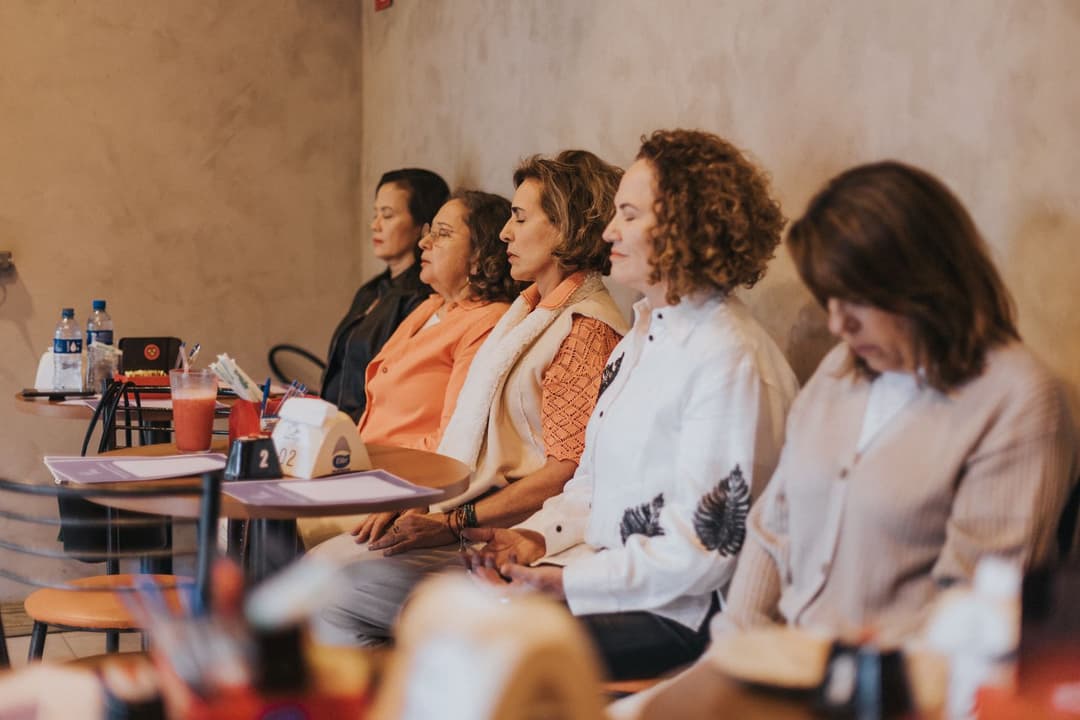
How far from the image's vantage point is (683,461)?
6.28ft

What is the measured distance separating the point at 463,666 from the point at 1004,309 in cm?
106

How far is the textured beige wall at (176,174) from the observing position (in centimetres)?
448

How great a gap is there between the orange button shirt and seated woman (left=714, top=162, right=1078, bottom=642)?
1605mm

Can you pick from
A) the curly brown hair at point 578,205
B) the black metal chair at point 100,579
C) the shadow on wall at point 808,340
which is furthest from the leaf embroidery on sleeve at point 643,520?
the curly brown hair at point 578,205

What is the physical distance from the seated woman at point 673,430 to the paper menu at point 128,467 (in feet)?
1.99

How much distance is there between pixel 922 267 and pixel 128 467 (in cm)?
159

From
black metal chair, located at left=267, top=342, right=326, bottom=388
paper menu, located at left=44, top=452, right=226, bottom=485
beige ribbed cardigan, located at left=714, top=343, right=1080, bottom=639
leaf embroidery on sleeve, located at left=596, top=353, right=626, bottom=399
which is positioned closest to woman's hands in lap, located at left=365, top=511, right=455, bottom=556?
paper menu, located at left=44, top=452, right=226, bottom=485

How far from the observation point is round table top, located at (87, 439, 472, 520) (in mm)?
1929

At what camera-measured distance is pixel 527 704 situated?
2.49 ft

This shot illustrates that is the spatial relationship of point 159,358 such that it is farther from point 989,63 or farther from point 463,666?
point 463,666

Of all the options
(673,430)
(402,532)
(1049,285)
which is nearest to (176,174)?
(402,532)

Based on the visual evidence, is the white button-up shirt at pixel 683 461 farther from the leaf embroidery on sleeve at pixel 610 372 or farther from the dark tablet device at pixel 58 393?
the dark tablet device at pixel 58 393

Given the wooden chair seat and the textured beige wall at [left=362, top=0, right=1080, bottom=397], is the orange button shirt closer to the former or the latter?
the textured beige wall at [left=362, top=0, right=1080, bottom=397]

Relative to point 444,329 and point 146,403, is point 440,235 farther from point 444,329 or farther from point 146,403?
point 146,403
